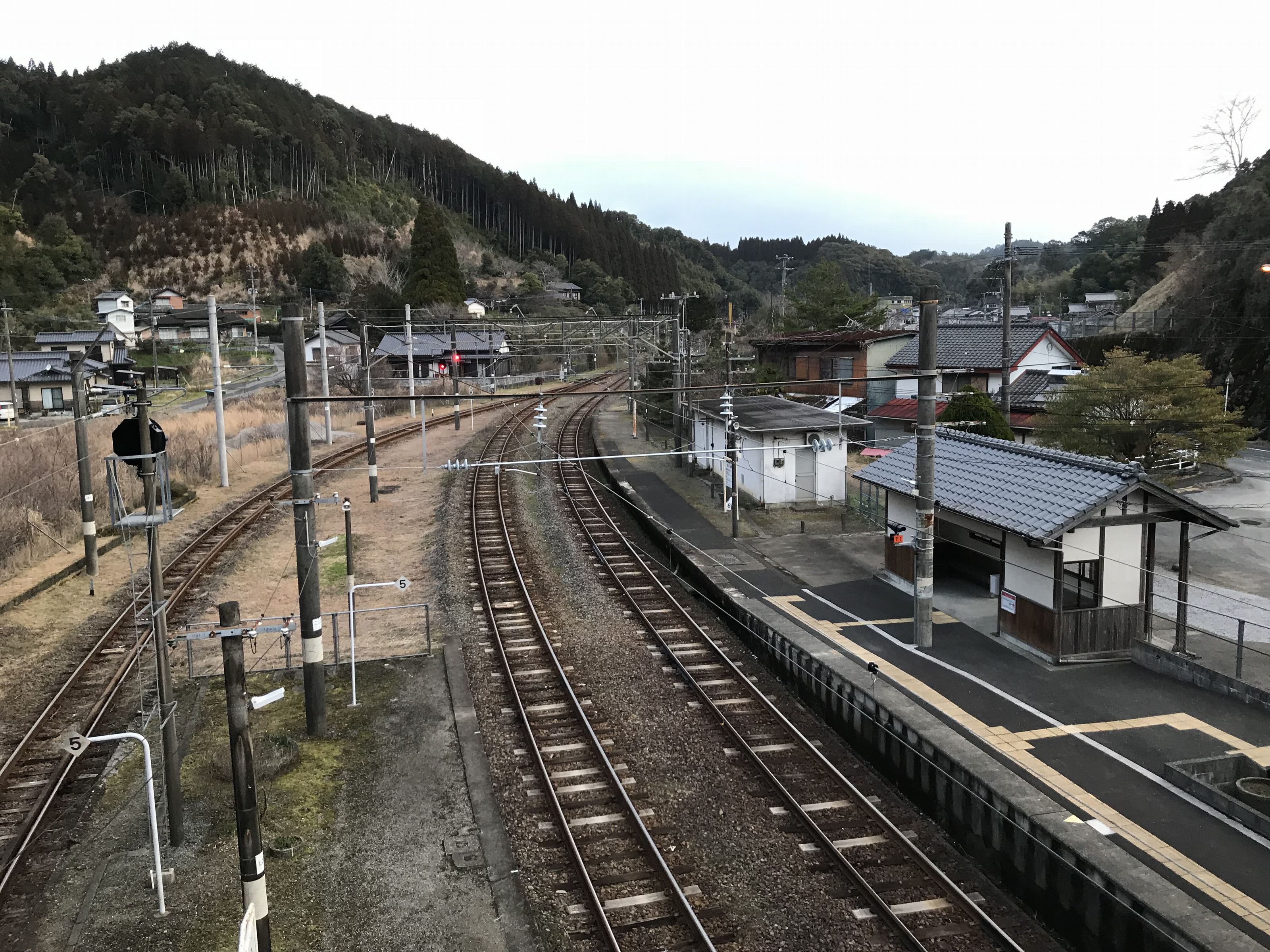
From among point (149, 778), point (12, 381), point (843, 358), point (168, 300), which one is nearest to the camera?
point (149, 778)

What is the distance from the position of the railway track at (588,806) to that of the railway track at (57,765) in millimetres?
3984

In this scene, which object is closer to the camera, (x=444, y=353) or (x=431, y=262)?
(x=444, y=353)

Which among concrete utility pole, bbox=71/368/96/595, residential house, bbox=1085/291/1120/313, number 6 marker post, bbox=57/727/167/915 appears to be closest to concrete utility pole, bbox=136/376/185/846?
number 6 marker post, bbox=57/727/167/915

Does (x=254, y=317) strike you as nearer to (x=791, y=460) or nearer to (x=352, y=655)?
(x=791, y=460)

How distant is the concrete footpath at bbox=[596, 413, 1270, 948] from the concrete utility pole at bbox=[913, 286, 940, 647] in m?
0.48

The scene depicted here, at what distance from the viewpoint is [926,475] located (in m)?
11.2

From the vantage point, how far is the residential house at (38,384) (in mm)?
38656

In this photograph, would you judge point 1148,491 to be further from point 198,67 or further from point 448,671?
point 198,67

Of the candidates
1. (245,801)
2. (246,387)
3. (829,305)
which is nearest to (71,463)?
(245,801)

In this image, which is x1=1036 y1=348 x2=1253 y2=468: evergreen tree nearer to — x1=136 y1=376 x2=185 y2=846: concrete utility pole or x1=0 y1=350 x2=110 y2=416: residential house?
x1=136 y1=376 x2=185 y2=846: concrete utility pole

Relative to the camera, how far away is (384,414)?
39688 mm

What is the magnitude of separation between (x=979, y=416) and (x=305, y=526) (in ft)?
51.3

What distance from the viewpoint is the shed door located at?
2064cm

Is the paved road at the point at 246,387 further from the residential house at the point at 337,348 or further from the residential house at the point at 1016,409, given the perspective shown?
the residential house at the point at 1016,409
